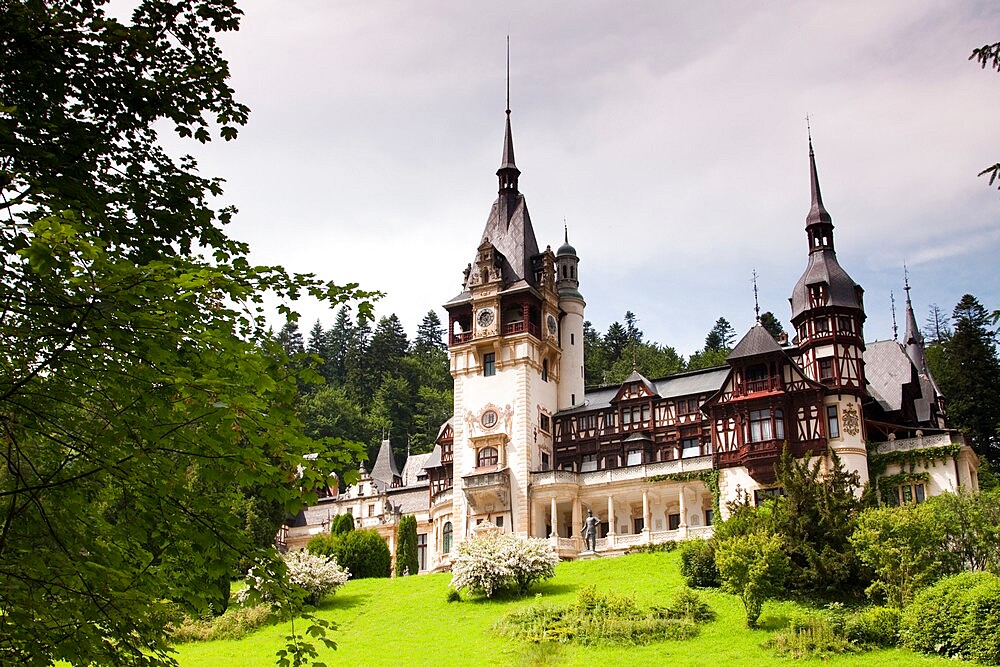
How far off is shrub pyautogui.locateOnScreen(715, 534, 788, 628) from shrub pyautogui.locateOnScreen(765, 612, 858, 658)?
4.54ft

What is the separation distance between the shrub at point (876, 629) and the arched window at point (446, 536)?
33.5 meters

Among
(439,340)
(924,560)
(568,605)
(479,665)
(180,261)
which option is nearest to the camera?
(180,261)

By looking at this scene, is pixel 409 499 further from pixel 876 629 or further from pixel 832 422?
pixel 876 629

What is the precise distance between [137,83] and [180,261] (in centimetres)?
365

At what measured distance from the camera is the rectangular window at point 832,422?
5194cm

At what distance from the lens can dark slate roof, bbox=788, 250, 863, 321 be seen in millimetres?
54125

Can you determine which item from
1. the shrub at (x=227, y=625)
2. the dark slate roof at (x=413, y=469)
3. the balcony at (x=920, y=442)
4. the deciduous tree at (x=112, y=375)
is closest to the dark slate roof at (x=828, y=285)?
the balcony at (x=920, y=442)

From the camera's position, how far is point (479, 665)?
3036 cm

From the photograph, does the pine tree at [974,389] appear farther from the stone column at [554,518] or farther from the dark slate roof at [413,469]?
the dark slate roof at [413,469]

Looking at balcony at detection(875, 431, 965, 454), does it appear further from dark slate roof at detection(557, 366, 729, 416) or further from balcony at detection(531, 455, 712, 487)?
dark slate roof at detection(557, 366, 729, 416)

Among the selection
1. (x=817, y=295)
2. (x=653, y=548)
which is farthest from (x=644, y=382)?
(x=653, y=548)

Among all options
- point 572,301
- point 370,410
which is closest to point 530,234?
point 572,301

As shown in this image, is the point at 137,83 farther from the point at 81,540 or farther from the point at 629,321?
the point at 629,321

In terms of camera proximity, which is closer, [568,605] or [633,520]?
[568,605]
